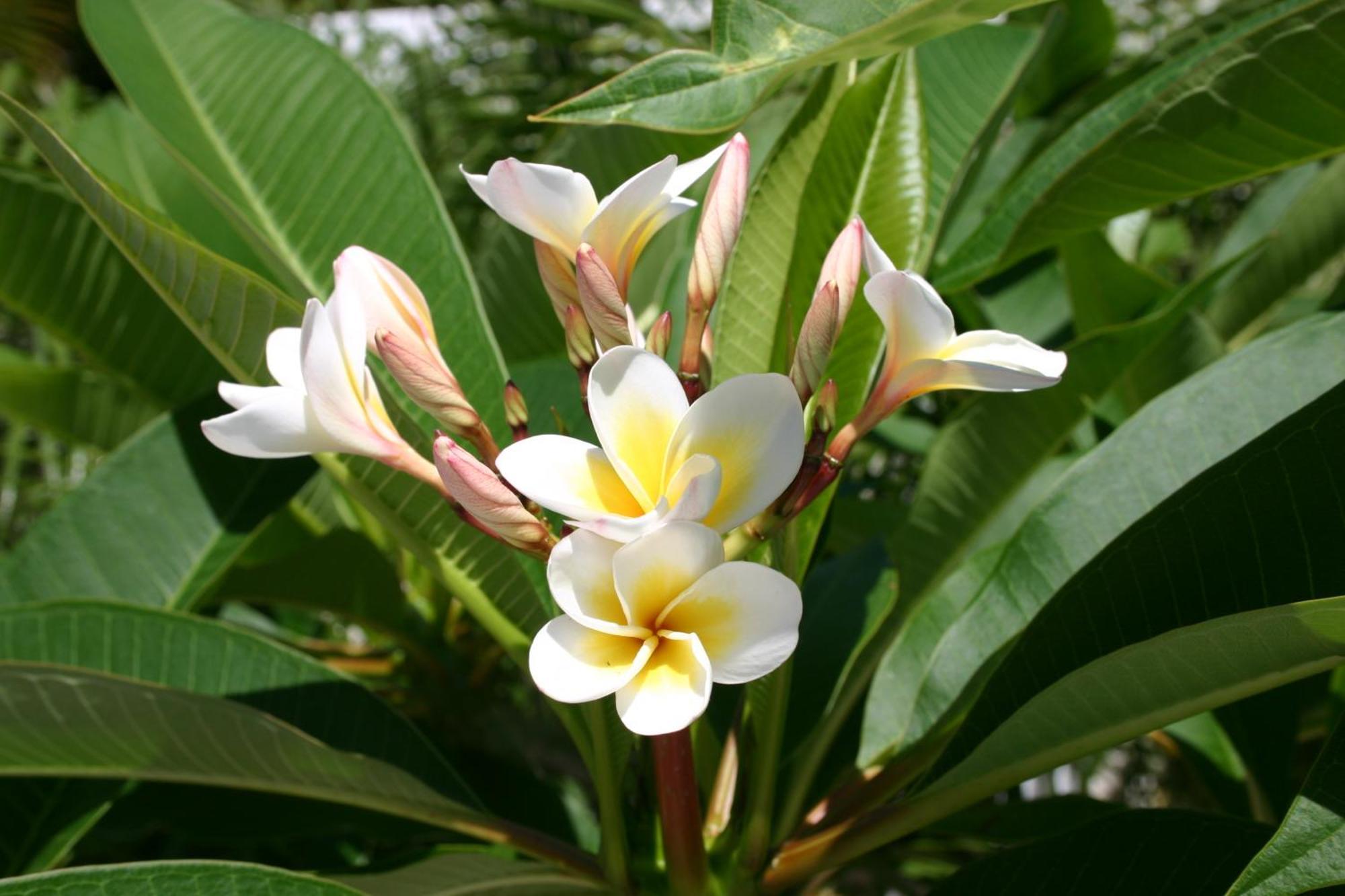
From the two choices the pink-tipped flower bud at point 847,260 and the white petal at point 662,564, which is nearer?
the white petal at point 662,564

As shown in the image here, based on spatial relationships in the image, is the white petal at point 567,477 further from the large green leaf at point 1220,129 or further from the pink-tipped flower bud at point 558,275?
the large green leaf at point 1220,129

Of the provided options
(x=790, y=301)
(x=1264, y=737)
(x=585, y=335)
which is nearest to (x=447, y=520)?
(x=585, y=335)

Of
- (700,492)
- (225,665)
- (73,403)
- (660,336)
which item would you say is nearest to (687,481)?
(700,492)

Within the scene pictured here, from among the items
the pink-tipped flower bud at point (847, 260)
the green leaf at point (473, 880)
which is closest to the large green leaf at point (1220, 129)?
the pink-tipped flower bud at point (847, 260)

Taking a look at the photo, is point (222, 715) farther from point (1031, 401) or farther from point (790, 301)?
point (1031, 401)

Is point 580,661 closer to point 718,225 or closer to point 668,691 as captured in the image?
point 668,691

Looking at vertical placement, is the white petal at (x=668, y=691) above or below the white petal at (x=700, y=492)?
below
